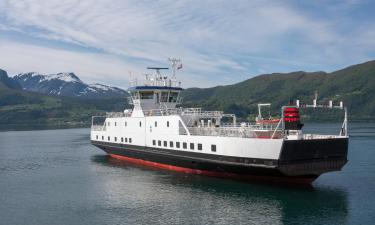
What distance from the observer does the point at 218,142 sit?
34656 mm

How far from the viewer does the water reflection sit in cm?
2584

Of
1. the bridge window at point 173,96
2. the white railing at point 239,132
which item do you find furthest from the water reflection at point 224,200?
the bridge window at point 173,96

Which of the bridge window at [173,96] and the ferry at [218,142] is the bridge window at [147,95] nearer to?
the ferry at [218,142]

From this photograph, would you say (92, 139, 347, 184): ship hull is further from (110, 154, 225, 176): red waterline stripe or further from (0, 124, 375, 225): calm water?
(0, 124, 375, 225): calm water

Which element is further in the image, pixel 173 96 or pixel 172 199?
pixel 173 96

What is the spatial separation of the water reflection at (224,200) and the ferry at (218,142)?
1.52 meters

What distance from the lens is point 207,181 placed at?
35.9 m

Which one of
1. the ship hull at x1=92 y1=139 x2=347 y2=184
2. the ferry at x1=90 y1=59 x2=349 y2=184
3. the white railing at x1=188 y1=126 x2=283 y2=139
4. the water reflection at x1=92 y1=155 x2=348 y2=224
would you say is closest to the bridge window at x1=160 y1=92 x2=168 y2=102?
the ferry at x1=90 y1=59 x2=349 y2=184

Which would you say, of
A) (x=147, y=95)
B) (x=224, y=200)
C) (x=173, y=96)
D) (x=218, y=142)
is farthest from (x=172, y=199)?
(x=173, y=96)

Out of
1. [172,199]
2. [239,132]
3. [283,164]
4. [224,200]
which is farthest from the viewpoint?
[239,132]

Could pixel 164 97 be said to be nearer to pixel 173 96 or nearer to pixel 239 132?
pixel 173 96

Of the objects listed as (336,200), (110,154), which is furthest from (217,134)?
(110,154)

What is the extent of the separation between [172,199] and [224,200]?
407cm

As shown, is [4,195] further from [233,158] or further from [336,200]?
[336,200]
